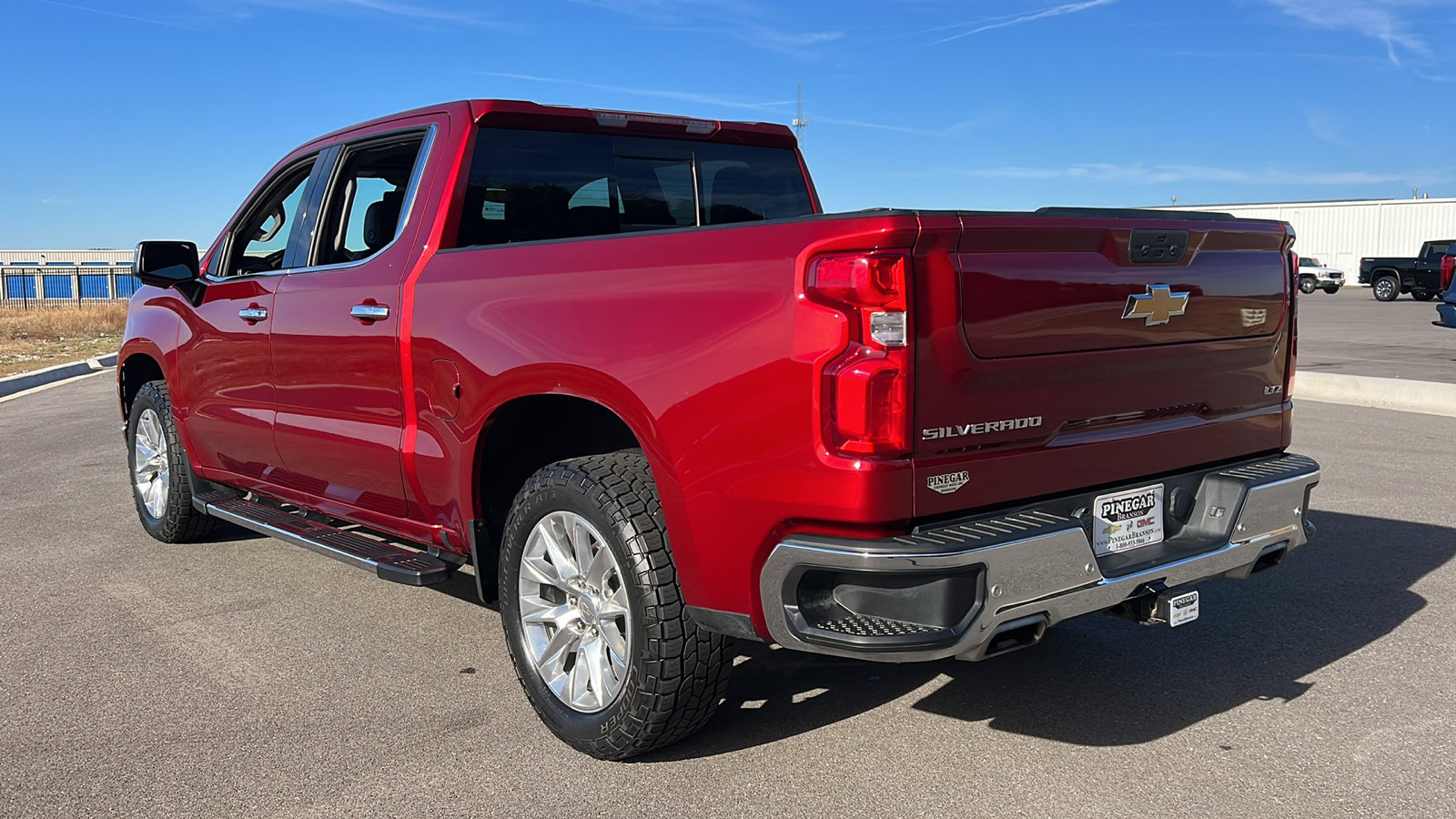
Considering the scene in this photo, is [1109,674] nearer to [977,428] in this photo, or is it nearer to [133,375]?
[977,428]

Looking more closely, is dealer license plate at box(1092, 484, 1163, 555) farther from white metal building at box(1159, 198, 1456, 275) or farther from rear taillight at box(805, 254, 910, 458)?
white metal building at box(1159, 198, 1456, 275)

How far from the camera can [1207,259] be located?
3635mm

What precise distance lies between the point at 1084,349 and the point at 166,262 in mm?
4412

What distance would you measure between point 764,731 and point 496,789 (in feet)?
2.86

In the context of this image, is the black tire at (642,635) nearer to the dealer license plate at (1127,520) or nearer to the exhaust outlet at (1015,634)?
the exhaust outlet at (1015,634)

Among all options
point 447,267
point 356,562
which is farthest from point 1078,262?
point 356,562

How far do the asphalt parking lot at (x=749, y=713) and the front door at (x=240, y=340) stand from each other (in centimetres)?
69

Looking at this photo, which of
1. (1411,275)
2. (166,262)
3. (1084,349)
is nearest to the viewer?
(1084,349)

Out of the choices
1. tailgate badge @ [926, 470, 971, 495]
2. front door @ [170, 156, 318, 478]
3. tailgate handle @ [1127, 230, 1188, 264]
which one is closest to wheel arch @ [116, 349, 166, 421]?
front door @ [170, 156, 318, 478]

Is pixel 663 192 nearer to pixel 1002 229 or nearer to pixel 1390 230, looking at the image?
pixel 1002 229

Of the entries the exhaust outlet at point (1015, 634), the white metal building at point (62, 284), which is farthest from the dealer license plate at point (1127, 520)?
the white metal building at point (62, 284)

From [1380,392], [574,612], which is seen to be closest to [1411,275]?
[1380,392]

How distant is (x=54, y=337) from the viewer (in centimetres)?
2884

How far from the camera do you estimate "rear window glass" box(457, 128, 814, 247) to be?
4.52 meters
